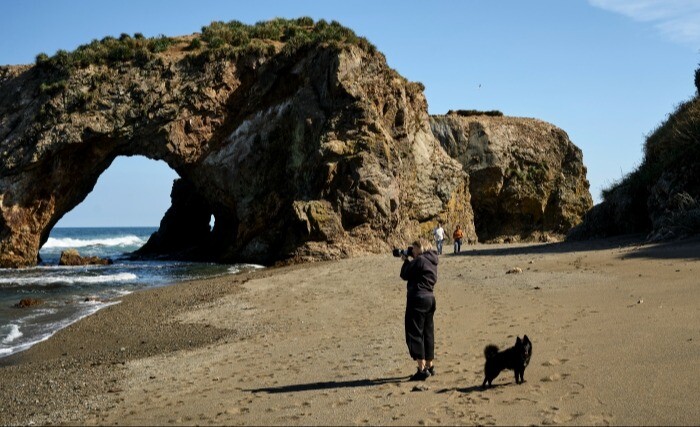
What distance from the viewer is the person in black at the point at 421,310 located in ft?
26.0

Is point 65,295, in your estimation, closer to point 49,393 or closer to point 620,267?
point 49,393

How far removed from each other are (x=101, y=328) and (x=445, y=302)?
748 cm

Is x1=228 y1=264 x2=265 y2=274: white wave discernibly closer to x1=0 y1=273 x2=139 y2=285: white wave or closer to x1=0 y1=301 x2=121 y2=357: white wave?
x1=0 y1=273 x2=139 y2=285: white wave

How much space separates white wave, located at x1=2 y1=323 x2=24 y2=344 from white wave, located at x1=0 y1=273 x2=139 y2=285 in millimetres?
9479

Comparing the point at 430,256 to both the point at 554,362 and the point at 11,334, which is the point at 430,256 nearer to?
the point at 554,362

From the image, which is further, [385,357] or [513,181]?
[513,181]

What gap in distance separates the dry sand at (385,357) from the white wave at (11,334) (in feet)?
2.84

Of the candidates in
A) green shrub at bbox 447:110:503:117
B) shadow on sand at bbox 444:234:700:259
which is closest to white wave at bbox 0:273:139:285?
shadow on sand at bbox 444:234:700:259

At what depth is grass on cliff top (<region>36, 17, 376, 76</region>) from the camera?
34.5 meters

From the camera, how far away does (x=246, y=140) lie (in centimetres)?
3422

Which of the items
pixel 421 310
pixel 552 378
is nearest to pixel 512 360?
pixel 552 378

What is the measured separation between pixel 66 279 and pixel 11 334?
1225 cm

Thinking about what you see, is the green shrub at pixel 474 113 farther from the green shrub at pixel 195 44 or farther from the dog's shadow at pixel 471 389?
the dog's shadow at pixel 471 389

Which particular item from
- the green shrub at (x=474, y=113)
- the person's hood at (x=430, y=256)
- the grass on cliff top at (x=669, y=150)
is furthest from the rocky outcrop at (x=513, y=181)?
the person's hood at (x=430, y=256)
